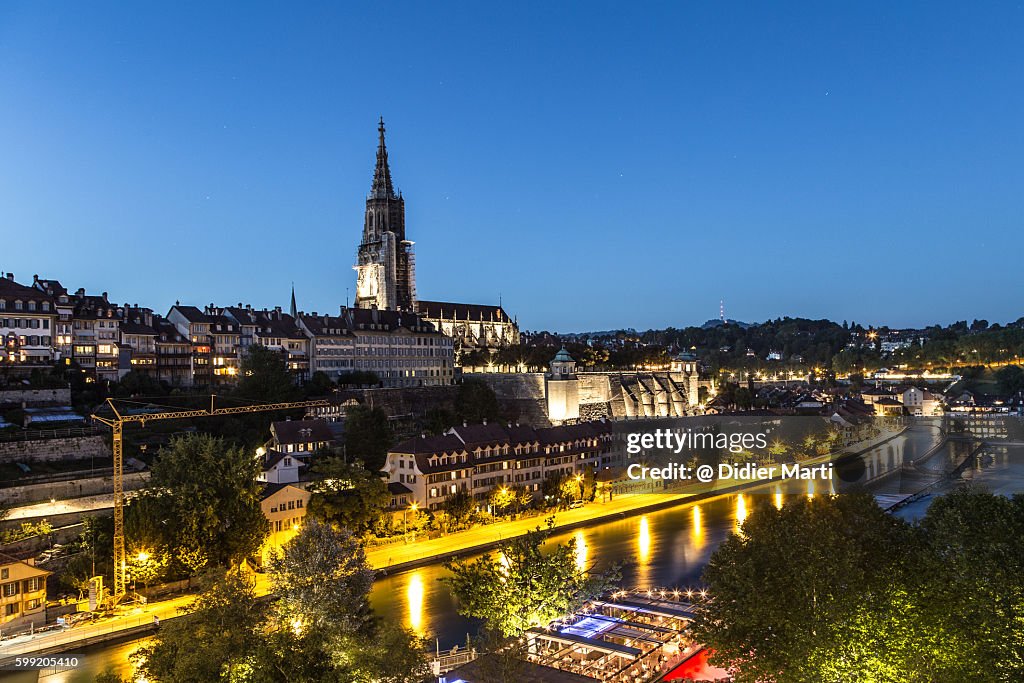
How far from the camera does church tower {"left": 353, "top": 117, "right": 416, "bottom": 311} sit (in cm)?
6291

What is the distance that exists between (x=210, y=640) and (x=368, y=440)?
59.8 feet

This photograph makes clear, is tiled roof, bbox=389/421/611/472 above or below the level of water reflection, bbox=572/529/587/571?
above

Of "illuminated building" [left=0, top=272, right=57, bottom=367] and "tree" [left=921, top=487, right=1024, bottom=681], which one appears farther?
"illuminated building" [left=0, top=272, right=57, bottom=367]

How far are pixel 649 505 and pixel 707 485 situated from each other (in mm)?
7772

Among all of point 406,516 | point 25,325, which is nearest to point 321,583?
point 406,516

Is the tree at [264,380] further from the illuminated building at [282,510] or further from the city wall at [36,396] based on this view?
the illuminated building at [282,510]

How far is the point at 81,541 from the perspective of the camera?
22812 millimetres

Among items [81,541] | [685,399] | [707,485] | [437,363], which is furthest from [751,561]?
[685,399]

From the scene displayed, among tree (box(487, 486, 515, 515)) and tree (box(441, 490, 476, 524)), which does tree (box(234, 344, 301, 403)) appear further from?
tree (box(487, 486, 515, 515))

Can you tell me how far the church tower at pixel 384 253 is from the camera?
62.9m

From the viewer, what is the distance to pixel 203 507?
21656 millimetres

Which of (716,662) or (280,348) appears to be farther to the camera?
(280,348)

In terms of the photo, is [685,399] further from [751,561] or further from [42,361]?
[751,561]

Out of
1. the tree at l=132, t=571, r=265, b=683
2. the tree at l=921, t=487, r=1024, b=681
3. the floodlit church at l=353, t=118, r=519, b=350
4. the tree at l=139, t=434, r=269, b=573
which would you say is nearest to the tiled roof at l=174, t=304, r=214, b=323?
the tree at l=139, t=434, r=269, b=573
